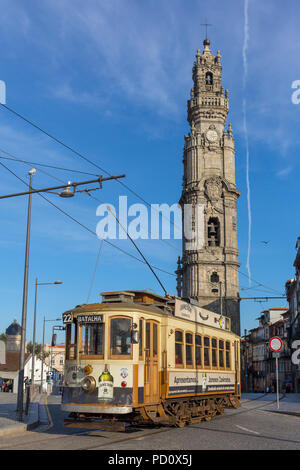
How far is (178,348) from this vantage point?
1622 cm

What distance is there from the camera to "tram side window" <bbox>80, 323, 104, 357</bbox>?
14.1 metres

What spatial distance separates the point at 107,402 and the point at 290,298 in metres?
67.7

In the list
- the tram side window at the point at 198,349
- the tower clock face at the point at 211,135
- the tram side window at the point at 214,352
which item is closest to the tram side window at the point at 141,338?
the tram side window at the point at 198,349

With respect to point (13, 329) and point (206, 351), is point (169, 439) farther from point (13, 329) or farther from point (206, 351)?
point (13, 329)

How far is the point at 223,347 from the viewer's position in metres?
20.9

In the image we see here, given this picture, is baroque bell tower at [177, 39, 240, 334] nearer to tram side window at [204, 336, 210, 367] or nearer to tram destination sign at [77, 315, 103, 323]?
tram side window at [204, 336, 210, 367]

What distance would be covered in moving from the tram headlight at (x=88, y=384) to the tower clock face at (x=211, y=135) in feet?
198

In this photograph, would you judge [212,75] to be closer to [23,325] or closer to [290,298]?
[290,298]

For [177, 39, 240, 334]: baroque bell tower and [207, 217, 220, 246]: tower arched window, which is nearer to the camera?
[177, 39, 240, 334]: baroque bell tower

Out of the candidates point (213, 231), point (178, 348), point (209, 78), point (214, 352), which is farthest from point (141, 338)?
point (209, 78)

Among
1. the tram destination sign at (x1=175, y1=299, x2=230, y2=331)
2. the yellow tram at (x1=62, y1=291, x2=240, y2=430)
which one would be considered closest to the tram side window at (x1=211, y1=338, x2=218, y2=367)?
the tram destination sign at (x1=175, y1=299, x2=230, y2=331)
